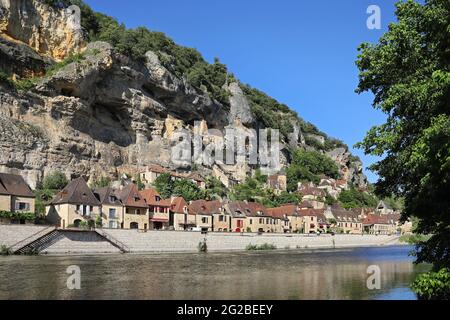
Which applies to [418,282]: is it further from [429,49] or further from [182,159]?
[182,159]

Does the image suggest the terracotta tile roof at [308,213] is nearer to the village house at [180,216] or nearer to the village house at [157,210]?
the village house at [180,216]

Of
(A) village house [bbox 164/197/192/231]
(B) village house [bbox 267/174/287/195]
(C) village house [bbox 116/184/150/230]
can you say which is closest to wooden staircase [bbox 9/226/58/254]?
(C) village house [bbox 116/184/150/230]

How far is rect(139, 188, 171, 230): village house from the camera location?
73975 mm

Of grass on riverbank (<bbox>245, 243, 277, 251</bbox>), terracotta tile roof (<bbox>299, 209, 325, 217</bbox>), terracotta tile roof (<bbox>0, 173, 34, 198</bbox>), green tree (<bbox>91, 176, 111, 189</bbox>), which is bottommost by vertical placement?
grass on riverbank (<bbox>245, 243, 277, 251</bbox>)

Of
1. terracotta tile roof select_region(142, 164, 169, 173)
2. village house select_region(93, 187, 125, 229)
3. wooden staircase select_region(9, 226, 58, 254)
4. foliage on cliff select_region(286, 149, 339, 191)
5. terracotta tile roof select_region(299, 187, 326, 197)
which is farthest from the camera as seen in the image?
foliage on cliff select_region(286, 149, 339, 191)

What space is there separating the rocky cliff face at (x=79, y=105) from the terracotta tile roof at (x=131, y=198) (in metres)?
13.5

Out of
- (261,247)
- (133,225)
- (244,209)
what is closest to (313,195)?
(244,209)

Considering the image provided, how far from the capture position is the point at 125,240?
57656mm

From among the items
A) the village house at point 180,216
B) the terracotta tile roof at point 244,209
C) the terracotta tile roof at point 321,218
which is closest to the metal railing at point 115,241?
the village house at point 180,216

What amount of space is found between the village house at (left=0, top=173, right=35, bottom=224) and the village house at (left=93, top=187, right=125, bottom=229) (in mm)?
9385

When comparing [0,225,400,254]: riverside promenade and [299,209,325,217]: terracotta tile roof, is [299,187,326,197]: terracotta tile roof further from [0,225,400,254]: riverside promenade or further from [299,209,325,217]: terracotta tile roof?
[0,225,400,254]: riverside promenade

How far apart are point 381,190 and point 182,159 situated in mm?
80526

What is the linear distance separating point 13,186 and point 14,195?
64.1 inches

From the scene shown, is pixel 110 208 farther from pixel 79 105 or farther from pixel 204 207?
pixel 79 105
